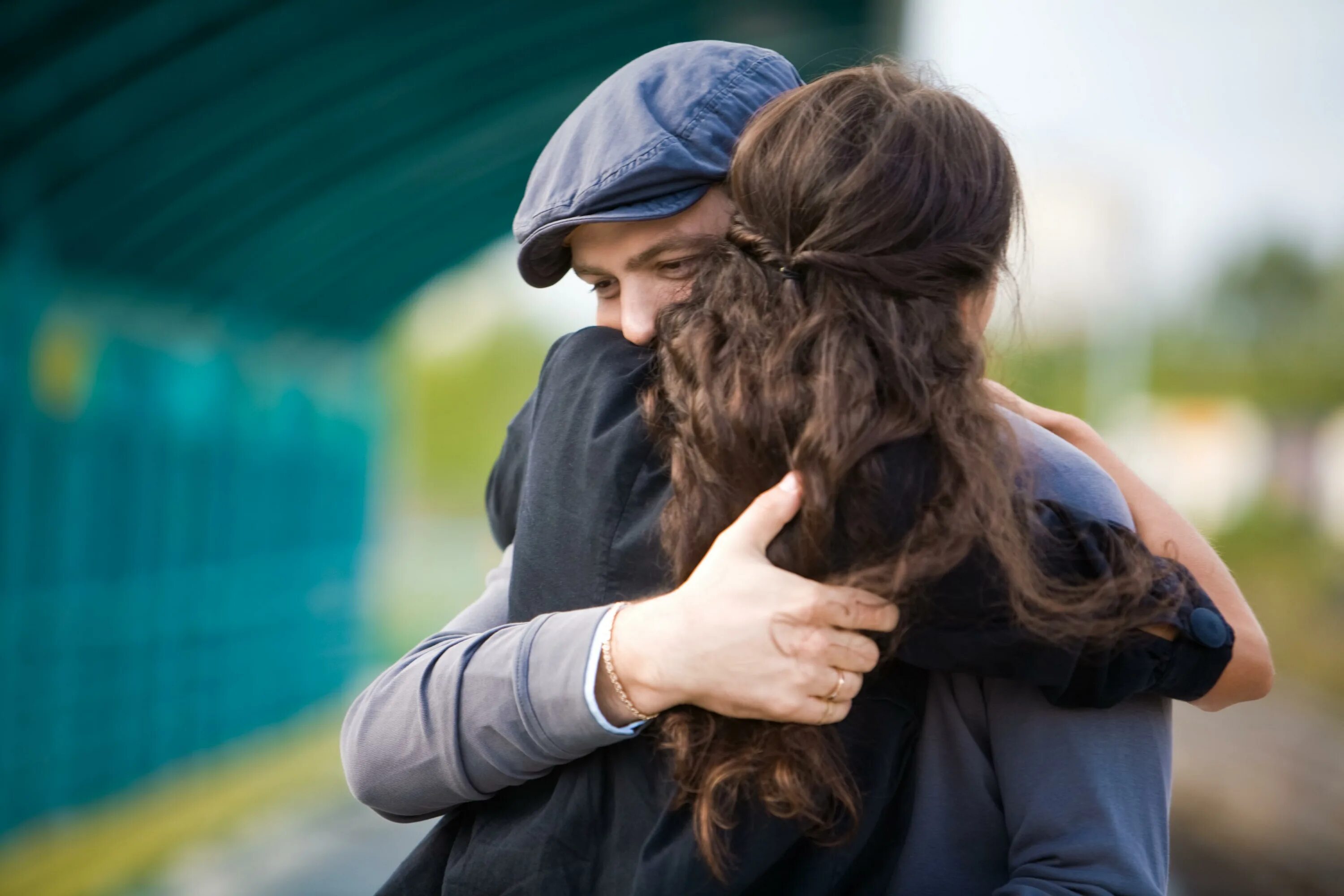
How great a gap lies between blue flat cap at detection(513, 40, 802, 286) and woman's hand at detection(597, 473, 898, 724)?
47 cm

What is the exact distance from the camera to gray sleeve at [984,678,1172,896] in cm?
138

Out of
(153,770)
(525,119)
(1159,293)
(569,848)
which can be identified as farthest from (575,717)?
(1159,293)

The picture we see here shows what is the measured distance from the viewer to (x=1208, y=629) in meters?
1.41

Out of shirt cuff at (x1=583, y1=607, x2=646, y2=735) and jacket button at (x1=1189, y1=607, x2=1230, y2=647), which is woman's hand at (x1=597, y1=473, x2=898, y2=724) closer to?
Result: shirt cuff at (x1=583, y1=607, x2=646, y2=735)

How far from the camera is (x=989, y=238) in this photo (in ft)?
4.71

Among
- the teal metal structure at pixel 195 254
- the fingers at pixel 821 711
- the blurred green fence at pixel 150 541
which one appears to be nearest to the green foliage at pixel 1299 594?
the blurred green fence at pixel 150 541

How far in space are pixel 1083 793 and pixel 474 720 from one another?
691 mm

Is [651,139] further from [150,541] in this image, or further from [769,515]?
[150,541]

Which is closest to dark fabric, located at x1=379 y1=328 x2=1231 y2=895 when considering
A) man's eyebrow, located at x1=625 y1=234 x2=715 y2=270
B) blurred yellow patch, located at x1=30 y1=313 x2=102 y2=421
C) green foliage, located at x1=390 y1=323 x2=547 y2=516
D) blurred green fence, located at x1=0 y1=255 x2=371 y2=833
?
man's eyebrow, located at x1=625 y1=234 x2=715 y2=270

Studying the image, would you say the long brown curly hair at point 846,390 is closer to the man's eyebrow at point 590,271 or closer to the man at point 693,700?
the man at point 693,700

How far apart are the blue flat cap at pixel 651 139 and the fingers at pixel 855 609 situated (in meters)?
0.57

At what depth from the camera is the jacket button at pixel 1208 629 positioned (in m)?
1.41

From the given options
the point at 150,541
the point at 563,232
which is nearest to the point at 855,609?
the point at 563,232

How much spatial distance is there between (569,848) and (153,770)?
20.8 ft
